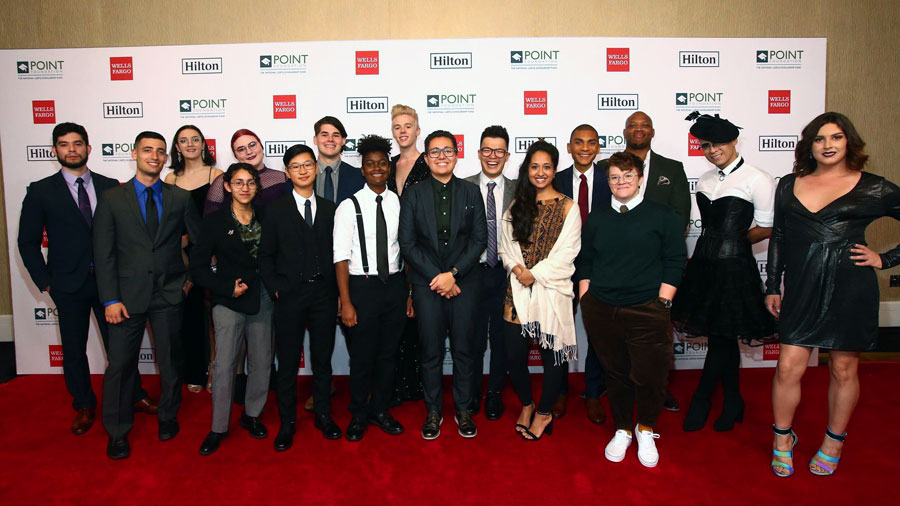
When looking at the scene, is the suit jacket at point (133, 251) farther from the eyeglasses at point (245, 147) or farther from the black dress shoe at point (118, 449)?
the black dress shoe at point (118, 449)

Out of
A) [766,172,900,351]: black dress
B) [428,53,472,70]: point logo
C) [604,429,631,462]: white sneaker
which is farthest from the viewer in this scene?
[428,53,472,70]: point logo

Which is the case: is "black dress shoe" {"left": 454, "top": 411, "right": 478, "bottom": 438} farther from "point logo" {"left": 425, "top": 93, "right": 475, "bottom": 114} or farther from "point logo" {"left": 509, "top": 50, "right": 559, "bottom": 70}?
"point logo" {"left": 509, "top": 50, "right": 559, "bottom": 70}

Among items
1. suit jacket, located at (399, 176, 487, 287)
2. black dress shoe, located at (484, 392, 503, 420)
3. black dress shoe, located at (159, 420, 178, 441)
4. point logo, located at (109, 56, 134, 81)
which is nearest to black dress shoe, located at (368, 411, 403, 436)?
black dress shoe, located at (484, 392, 503, 420)

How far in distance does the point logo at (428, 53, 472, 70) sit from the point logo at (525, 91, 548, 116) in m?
0.60

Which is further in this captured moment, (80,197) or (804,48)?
(804,48)

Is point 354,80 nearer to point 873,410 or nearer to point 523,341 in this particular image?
point 523,341

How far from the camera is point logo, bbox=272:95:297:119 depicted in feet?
13.9

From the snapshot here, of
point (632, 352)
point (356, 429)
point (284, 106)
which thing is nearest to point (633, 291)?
point (632, 352)

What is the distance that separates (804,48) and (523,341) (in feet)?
12.7

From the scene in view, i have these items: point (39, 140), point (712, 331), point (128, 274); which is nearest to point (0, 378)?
point (39, 140)

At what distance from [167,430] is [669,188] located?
3.70 m

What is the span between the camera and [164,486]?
2.54m

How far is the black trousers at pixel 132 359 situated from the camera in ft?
9.41

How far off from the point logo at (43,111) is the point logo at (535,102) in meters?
4.26
